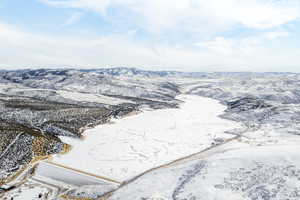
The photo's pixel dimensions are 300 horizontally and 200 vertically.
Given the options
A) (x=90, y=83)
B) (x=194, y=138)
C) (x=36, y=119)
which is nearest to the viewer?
(x=194, y=138)

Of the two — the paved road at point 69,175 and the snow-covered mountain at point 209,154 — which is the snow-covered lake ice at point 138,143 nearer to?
the paved road at point 69,175

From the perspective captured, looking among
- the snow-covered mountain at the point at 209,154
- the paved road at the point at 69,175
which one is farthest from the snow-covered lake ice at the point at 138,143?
the snow-covered mountain at the point at 209,154

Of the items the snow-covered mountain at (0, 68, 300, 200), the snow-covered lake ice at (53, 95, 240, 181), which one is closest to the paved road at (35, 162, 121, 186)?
the snow-covered lake ice at (53, 95, 240, 181)

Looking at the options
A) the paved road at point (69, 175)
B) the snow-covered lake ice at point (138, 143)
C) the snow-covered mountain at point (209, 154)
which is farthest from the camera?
the snow-covered lake ice at point (138, 143)

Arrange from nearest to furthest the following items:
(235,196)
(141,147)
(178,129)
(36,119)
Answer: (235,196) < (141,147) < (178,129) < (36,119)

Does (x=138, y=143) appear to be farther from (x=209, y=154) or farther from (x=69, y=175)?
(x=69, y=175)

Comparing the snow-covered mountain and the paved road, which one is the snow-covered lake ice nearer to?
the paved road

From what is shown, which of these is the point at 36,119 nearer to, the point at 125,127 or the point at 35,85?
the point at 125,127

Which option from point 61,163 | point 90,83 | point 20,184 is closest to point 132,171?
point 61,163
